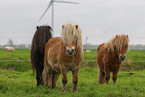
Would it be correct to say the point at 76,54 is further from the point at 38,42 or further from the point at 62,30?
the point at 38,42

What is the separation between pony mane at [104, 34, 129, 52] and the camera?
6.01 m

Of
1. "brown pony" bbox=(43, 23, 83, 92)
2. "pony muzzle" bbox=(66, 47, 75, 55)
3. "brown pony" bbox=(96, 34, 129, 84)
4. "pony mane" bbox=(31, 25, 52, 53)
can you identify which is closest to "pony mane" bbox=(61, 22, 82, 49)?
"brown pony" bbox=(43, 23, 83, 92)

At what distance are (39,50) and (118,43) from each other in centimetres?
275

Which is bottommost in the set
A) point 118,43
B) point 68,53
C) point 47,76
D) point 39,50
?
point 47,76

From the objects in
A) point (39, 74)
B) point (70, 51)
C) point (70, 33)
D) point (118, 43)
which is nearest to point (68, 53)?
point (70, 51)

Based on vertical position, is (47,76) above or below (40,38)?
below

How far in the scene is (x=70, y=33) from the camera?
4.66 metres

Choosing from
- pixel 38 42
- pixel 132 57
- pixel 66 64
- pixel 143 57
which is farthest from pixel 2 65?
pixel 143 57

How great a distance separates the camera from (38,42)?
6188 millimetres

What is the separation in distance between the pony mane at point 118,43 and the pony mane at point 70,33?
182cm

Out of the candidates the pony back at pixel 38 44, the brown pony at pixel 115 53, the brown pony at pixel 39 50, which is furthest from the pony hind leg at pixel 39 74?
the brown pony at pixel 115 53

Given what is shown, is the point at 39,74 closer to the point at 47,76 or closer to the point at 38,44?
the point at 47,76

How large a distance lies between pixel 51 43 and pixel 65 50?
118cm

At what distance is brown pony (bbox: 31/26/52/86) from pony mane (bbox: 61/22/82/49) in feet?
5.23
